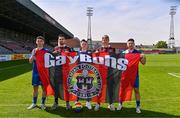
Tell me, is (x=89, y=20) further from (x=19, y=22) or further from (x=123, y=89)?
(x=123, y=89)

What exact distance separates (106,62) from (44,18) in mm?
41904

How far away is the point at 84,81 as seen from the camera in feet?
27.6

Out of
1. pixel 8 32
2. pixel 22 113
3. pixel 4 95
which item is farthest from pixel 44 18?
pixel 22 113

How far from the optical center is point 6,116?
7.69 m

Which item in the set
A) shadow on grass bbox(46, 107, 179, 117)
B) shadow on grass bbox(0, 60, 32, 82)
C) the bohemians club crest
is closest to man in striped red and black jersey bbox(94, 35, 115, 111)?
shadow on grass bbox(46, 107, 179, 117)

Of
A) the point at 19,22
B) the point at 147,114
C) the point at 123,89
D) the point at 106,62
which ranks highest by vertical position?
the point at 19,22

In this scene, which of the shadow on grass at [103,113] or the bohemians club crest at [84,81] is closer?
the shadow on grass at [103,113]

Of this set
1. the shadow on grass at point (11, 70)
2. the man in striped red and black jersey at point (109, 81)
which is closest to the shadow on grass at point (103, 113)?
the man in striped red and black jersey at point (109, 81)

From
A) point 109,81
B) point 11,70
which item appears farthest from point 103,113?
point 11,70

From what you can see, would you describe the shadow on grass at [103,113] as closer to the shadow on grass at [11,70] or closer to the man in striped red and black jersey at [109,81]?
the man in striped red and black jersey at [109,81]

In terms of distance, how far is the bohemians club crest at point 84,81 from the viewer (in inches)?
330

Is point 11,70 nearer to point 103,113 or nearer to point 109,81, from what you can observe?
point 109,81

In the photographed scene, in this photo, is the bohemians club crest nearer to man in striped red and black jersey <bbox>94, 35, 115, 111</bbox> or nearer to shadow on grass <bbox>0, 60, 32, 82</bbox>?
man in striped red and black jersey <bbox>94, 35, 115, 111</bbox>

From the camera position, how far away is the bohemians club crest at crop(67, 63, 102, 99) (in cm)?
838
